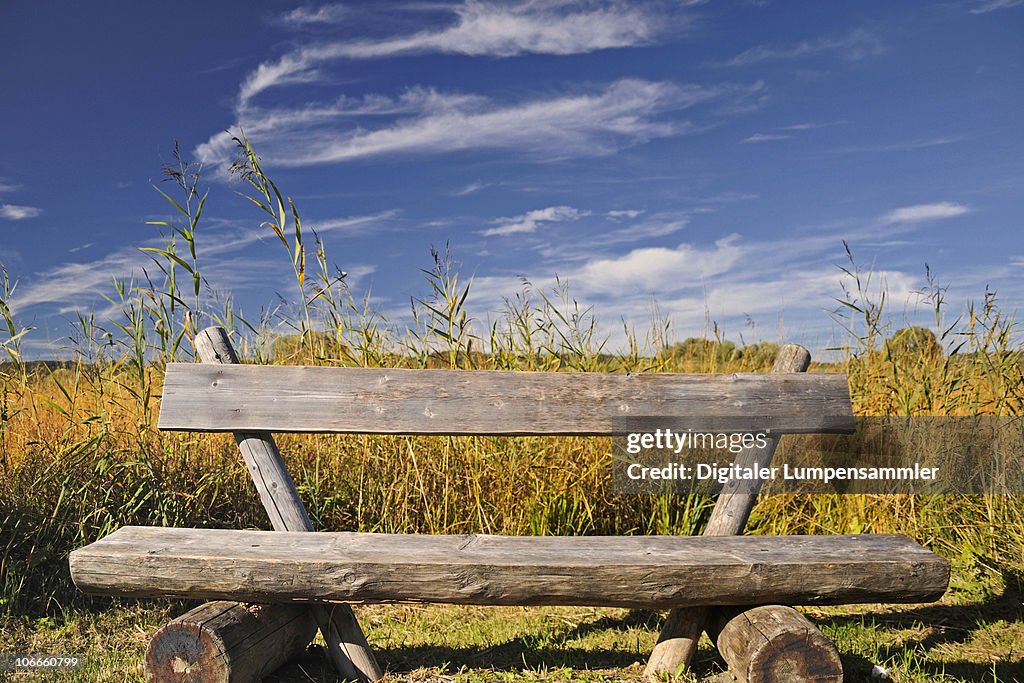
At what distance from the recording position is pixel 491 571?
2713mm

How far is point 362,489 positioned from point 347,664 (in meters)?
1.43

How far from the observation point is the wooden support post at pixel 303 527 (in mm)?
3150

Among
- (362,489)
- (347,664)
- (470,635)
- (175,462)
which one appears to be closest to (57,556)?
(175,462)

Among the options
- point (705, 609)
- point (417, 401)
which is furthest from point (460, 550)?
point (705, 609)

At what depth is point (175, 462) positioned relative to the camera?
4.39 meters

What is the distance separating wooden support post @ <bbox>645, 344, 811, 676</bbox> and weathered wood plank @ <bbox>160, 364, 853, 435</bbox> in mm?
211

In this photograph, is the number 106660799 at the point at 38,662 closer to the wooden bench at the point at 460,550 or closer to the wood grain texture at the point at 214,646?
the wooden bench at the point at 460,550

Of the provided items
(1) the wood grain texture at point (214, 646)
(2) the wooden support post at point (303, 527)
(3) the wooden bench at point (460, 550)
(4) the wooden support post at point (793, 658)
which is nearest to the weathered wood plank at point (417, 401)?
(3) the wooden bench at point (460, 550)

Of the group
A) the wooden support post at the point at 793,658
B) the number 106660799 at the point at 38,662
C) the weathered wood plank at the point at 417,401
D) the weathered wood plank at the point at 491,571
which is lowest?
the number 106660799 at the point at 38,662

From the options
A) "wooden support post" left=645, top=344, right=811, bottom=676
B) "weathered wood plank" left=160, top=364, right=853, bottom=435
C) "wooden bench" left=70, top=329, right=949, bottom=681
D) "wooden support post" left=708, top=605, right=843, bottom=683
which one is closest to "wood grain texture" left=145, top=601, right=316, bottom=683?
"wooden bench" left=70, top=329, right=949, bottom=681

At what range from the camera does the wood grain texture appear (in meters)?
2.69

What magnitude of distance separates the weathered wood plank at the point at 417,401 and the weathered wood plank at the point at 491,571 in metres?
0.51

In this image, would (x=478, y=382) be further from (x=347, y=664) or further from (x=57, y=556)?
(x=57, y=556)
